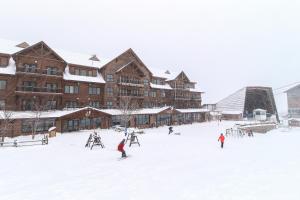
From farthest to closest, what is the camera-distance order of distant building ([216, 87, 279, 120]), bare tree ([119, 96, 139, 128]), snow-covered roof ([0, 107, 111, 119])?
distant building ([216, 87, 279, 120]), bare tree ([119, 96, 139, 128]), snow-covered roof ([0, 107, 111, 119])

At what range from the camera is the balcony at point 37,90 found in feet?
102

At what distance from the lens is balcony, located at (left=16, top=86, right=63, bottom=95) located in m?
31.2

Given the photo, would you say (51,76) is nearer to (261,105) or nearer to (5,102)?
(5,102)

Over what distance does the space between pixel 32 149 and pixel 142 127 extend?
2576 centimetres

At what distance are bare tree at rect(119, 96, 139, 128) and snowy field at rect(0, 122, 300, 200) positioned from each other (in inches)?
745

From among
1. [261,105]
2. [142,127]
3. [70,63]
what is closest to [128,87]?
[142,127]

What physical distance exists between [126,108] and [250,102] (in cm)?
5210

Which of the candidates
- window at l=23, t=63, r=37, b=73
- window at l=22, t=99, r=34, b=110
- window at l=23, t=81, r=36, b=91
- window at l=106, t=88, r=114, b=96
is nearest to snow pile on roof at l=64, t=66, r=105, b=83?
window at l=106, t=88, r=114, b=96

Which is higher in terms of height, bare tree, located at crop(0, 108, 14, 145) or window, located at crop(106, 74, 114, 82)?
window, located at crop(106, 74, 114, 82)

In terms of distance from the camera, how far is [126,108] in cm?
3809

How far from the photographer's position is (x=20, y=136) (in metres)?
28.7

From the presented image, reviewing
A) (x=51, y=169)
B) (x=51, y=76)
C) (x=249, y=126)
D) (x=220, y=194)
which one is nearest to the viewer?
(x=220, y=194)

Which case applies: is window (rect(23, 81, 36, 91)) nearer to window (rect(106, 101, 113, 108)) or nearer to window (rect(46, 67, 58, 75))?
window (rect(46, 67, 58, 75))

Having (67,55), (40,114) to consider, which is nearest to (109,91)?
(67,55)
